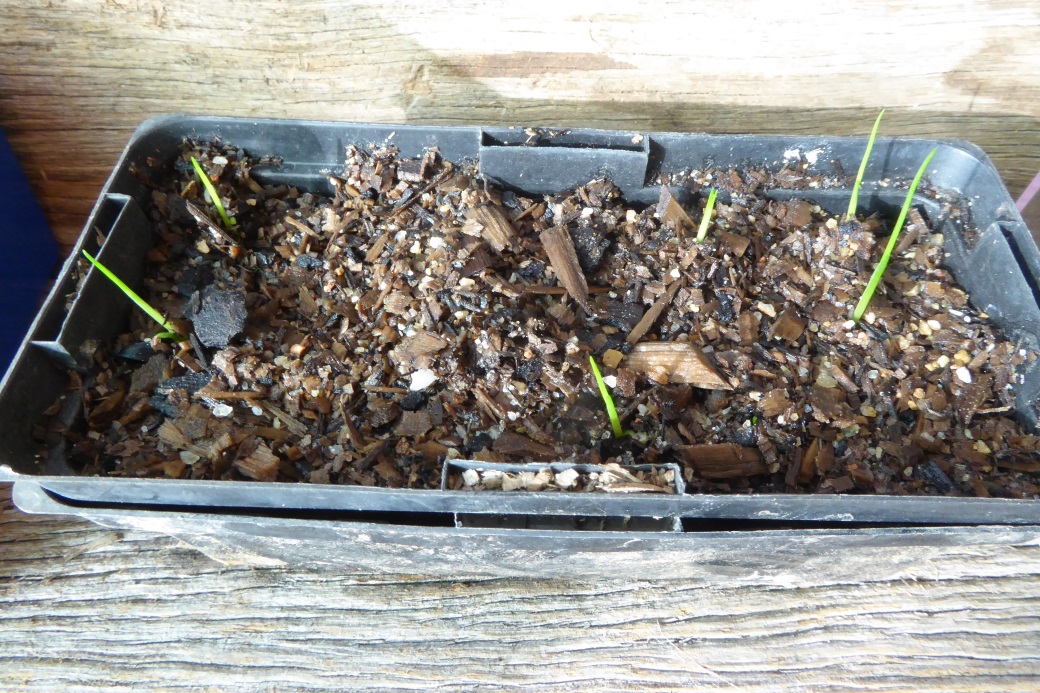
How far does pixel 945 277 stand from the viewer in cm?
100

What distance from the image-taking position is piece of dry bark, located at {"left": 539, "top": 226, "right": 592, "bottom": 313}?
3.24 feet

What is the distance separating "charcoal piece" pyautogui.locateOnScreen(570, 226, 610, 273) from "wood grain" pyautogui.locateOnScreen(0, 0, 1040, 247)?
0.31 metres

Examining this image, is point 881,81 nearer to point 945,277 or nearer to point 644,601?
point 945,277

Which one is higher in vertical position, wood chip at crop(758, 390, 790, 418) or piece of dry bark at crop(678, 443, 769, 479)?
wood chip at crop(758, 390, 790, 418)

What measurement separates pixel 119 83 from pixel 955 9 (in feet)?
4.70

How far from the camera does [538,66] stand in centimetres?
112

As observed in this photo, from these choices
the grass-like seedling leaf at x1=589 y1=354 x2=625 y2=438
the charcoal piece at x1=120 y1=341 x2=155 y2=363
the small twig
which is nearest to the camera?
the grass-like seedling leaf at x1=589 y1=354 x2=625 y2=438

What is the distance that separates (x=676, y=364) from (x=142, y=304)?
774 millimetres

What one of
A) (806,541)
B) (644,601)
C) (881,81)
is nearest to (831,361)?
(806,541)

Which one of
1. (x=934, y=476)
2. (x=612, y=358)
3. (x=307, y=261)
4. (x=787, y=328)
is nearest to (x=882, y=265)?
(x=787, y=328)

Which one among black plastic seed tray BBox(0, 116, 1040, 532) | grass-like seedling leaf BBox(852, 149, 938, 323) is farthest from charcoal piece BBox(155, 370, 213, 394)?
grass-like seedling leaf BBox(852, 149, 938, 323)

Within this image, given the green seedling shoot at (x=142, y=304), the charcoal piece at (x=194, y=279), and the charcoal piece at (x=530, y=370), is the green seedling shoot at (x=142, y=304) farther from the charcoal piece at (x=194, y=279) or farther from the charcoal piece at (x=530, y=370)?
the charcoal piece at (x=530, y=370)

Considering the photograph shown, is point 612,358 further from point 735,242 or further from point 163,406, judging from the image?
point 163,406

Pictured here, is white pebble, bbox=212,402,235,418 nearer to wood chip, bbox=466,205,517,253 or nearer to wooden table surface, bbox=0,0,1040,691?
wooden table surface, bbox=0,0,1040,691
